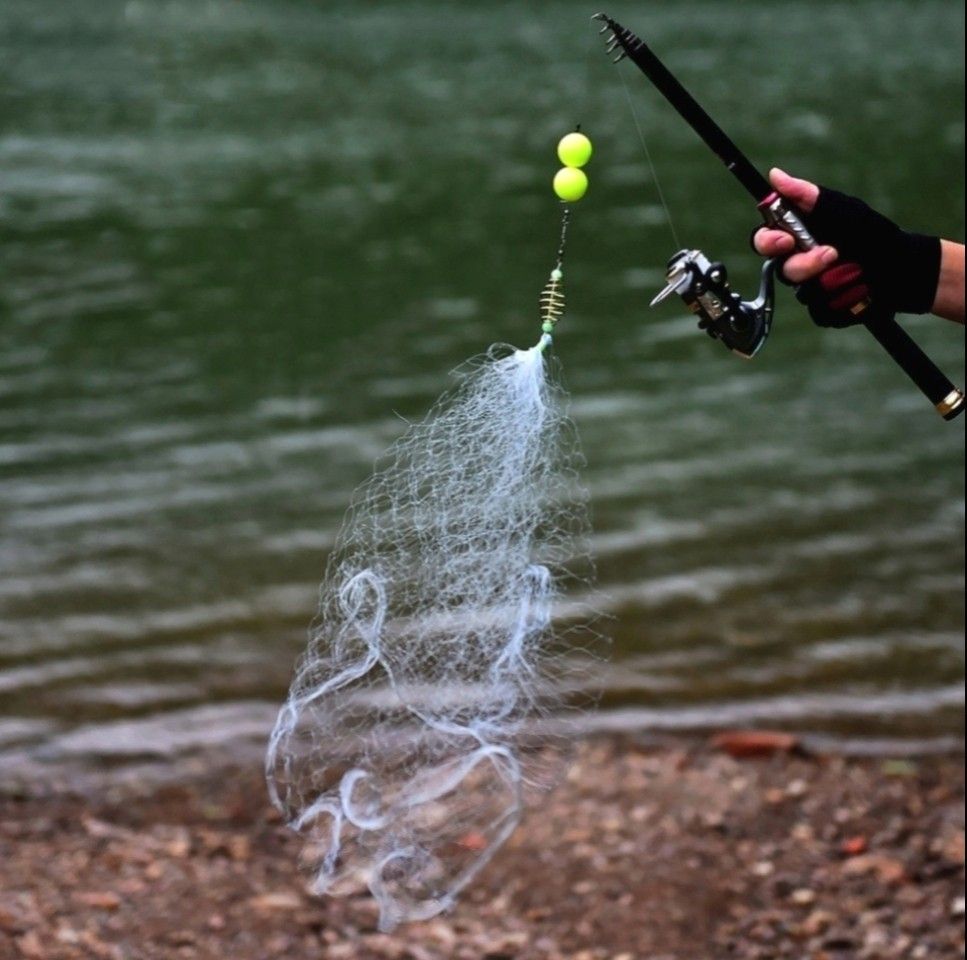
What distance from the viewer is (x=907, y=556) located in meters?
7.75

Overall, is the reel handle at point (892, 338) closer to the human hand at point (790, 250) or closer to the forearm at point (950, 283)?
the human hand at point (790, 250)

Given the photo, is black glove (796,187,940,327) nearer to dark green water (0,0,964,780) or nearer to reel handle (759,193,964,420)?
reel handle (759,193,964,420)

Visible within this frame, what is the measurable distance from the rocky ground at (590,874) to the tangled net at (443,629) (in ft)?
1.56

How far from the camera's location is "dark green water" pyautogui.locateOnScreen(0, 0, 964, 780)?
660cm

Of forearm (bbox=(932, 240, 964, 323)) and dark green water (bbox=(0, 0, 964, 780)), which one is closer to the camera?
forearm (bbox=(932, 240, 964, 323))

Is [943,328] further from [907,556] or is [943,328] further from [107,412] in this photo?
[107,412]

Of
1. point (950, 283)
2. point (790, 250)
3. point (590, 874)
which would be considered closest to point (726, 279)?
point (790, 250)

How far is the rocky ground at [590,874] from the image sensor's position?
437cm

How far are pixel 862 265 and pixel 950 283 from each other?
10.7 inches

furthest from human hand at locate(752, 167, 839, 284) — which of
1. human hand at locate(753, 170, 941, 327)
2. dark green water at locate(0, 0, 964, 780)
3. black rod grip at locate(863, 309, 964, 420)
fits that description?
dark green water at locate(0, 0, 964, 780)

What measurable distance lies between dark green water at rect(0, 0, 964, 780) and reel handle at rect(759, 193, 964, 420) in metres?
3.09

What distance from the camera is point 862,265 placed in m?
3.27

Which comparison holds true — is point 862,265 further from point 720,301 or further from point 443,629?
point 443,629

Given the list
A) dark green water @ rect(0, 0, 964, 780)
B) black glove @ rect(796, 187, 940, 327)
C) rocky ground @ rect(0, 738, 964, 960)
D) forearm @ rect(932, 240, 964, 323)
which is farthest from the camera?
dark green water @ rect(0, 0, 964, 780)
